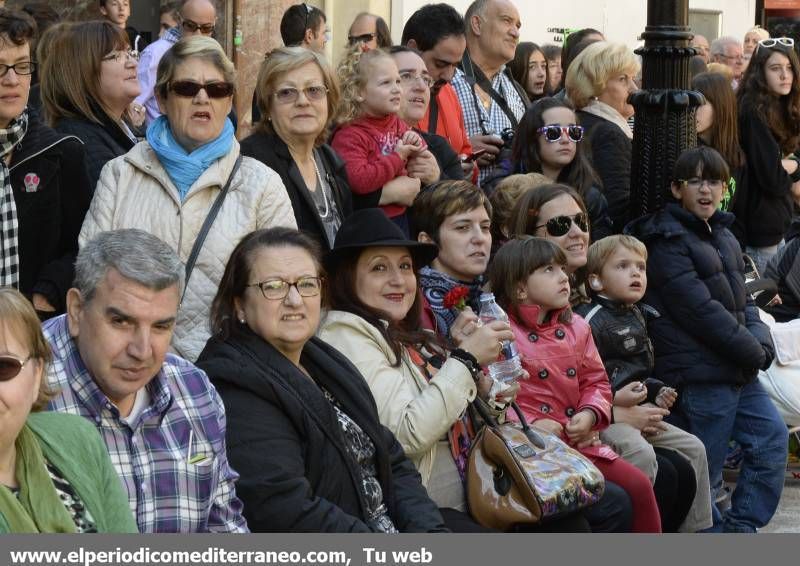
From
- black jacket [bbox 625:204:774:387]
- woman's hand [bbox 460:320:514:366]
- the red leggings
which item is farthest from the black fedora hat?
black jacket [bbox 625:204:774:387]

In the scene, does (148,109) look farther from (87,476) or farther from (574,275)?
(87,476)

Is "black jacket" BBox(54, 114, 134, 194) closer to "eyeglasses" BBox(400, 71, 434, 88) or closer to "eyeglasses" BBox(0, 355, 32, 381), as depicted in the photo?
"eyeglasses" BBox(400, 71, 434, 88)

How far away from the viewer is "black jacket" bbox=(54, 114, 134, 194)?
227 inches

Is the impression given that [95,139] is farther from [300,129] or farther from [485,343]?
[485,343]

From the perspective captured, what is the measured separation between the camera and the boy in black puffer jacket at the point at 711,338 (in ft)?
23.6

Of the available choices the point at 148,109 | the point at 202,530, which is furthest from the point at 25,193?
the point at 148,109

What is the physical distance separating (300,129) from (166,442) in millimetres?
2178

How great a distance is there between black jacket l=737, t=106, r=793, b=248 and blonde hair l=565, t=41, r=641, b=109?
157 cm

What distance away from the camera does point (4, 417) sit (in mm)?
3555

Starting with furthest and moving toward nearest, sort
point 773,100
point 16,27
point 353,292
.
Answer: point 773,100 < point 353,292 < point 16,27

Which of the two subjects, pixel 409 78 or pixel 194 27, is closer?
pixel 409 78

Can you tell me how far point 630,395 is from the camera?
257 inches

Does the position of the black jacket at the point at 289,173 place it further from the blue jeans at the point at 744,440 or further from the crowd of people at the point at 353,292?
A: the blue jeans at the point at 744,440

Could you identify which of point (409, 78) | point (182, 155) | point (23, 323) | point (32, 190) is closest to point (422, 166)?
point (409, 78)
